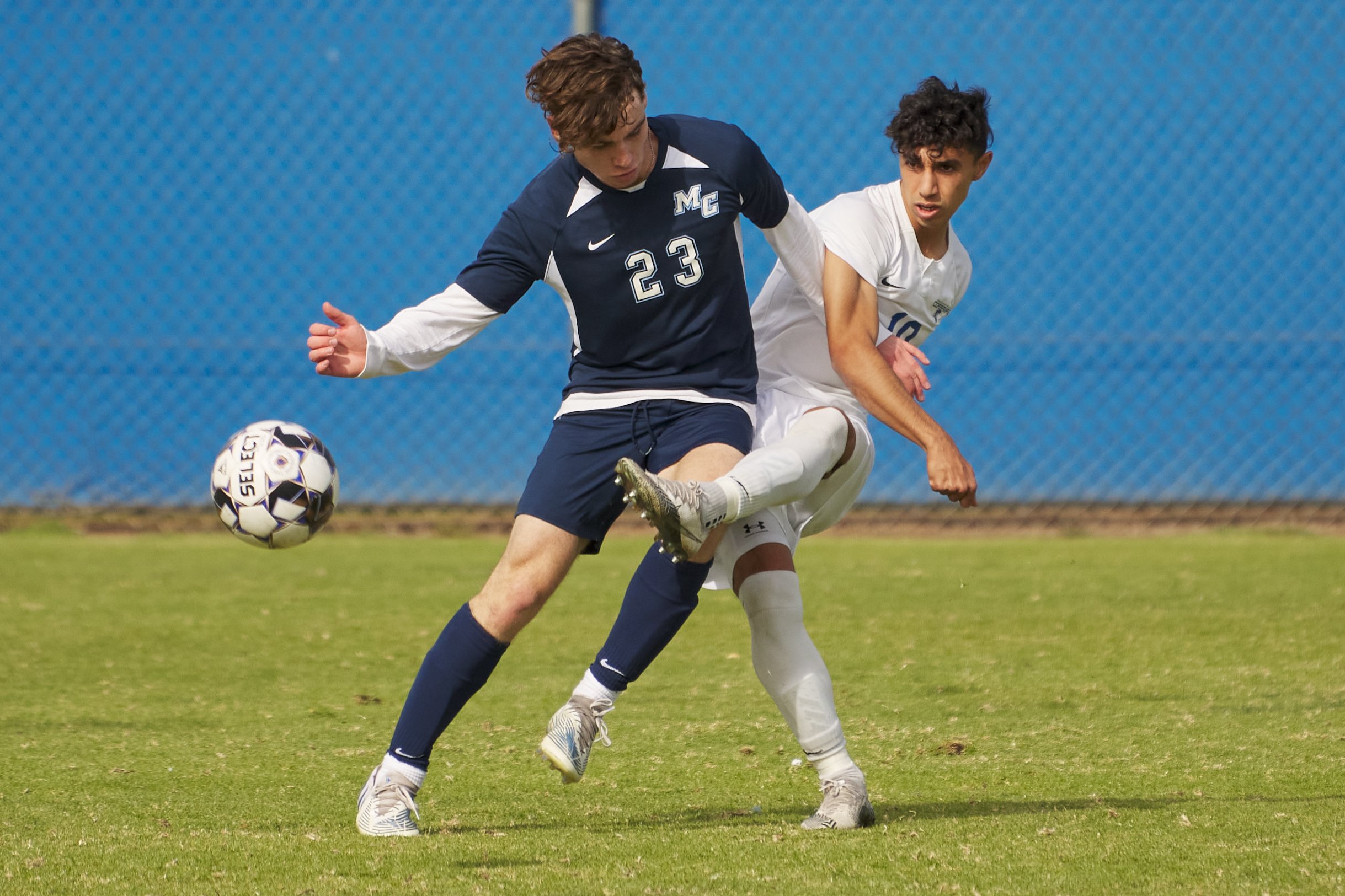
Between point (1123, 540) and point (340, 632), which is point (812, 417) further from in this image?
point (1123, 540)

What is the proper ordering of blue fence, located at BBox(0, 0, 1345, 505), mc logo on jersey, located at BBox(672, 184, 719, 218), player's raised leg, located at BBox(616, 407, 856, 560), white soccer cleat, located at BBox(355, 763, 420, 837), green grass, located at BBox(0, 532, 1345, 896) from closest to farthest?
green grass, located at BBox(0, 532, 1345, 896)
player's raised leg, located at BBox(616, 407, 856, 560)
white soccer cleat, located at BBox(355, 763, 420, 837)
mc logo on jersey, located at BBox(672, 184, 719, 218)
blue fence, located at BBox(0, 0, 1345, 505)

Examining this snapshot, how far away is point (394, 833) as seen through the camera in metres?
2.64

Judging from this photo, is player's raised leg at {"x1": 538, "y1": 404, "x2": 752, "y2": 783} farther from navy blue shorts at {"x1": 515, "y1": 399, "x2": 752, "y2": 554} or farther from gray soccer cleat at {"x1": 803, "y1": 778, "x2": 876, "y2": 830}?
gray soccer cleat at {"x1": 803, "y1": 778, "x2": 876, "y2": 830}

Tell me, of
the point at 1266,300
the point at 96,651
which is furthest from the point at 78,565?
the point at 1266,300

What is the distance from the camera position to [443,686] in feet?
9.05

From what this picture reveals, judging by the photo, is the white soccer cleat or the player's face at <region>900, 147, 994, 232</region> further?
the player's face at <region>900, 147, 994, 232</region>

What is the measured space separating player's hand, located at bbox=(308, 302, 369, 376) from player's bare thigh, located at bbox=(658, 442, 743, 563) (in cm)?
64

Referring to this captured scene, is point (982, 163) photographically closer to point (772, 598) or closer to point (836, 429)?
point (836, 429)

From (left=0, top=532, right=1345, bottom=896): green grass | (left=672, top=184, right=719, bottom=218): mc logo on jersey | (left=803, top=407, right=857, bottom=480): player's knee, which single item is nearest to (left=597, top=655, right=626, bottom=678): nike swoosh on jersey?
(left=0, top=532, right=1345, bottom=896): green grass

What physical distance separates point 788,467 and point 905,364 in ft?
1.63

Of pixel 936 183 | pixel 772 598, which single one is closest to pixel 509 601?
pixel 772 598

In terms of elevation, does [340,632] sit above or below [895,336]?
below

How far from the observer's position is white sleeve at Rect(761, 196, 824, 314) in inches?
119

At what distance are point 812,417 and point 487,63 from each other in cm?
503
